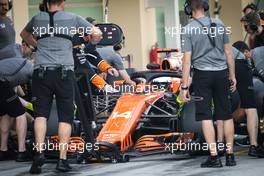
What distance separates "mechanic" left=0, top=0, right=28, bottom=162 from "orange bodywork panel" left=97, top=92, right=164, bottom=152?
3.63 ft

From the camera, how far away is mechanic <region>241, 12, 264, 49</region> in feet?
35.7

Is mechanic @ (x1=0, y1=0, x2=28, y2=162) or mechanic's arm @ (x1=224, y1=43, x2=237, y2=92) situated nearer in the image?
mechanic's arm @ (x1=224, y1=43, x2=237, y2=92)

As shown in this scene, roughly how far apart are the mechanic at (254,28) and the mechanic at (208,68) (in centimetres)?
122

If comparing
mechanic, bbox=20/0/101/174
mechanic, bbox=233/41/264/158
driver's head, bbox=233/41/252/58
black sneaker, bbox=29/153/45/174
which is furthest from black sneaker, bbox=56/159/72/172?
driver's head, bbox=233/41/252/58

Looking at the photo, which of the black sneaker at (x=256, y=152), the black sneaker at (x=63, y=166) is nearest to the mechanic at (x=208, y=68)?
the black sneaker at (x=256, y=152)

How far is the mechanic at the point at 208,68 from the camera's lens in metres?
9.62

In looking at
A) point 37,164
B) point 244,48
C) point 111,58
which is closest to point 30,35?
point 37,164

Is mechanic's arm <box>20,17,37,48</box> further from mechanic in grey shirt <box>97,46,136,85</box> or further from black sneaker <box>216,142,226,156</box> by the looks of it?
mechanic in grey shirt <box>97,46,136,85</box>

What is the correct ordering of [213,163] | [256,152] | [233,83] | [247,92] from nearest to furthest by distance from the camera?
[213,163], [233,83], [256,152], [247,92]

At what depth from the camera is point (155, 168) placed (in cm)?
957

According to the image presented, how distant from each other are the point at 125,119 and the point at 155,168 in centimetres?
131

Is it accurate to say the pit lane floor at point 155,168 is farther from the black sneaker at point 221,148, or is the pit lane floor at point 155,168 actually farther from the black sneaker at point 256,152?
the black sneaker at point 221,148

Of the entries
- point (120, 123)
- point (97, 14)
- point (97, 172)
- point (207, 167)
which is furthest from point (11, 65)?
point (97, 14)

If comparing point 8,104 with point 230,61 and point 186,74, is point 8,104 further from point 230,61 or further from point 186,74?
point 230,61
